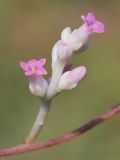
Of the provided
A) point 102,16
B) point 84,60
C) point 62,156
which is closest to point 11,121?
point 62,156

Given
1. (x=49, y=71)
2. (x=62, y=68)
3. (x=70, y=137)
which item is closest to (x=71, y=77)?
(x=62, y=68)

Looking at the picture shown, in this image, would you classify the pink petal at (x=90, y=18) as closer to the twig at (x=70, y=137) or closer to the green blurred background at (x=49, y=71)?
the twig at (x=70, y=137)

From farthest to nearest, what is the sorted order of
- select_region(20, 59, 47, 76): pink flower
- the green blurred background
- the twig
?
1. the green blurred background
2. select_region(20, 59, 47, 76): pink flower
3. the twig

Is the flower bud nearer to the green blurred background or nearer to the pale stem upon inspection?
the pale stem

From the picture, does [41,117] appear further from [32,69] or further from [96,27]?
[96,27]

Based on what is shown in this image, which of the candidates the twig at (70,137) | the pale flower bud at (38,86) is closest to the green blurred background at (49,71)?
the pale flower bud at (38,86)

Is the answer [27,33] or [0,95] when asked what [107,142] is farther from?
[27,33]

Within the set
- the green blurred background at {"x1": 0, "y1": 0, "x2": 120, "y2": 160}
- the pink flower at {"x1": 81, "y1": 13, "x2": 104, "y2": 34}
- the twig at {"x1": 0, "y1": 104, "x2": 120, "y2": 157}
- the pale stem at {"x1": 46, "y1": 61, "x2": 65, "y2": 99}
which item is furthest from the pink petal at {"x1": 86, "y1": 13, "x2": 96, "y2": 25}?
the green blurred background at {"x1": 0, "y1": 0, "x2": 120, "y2": 160}
